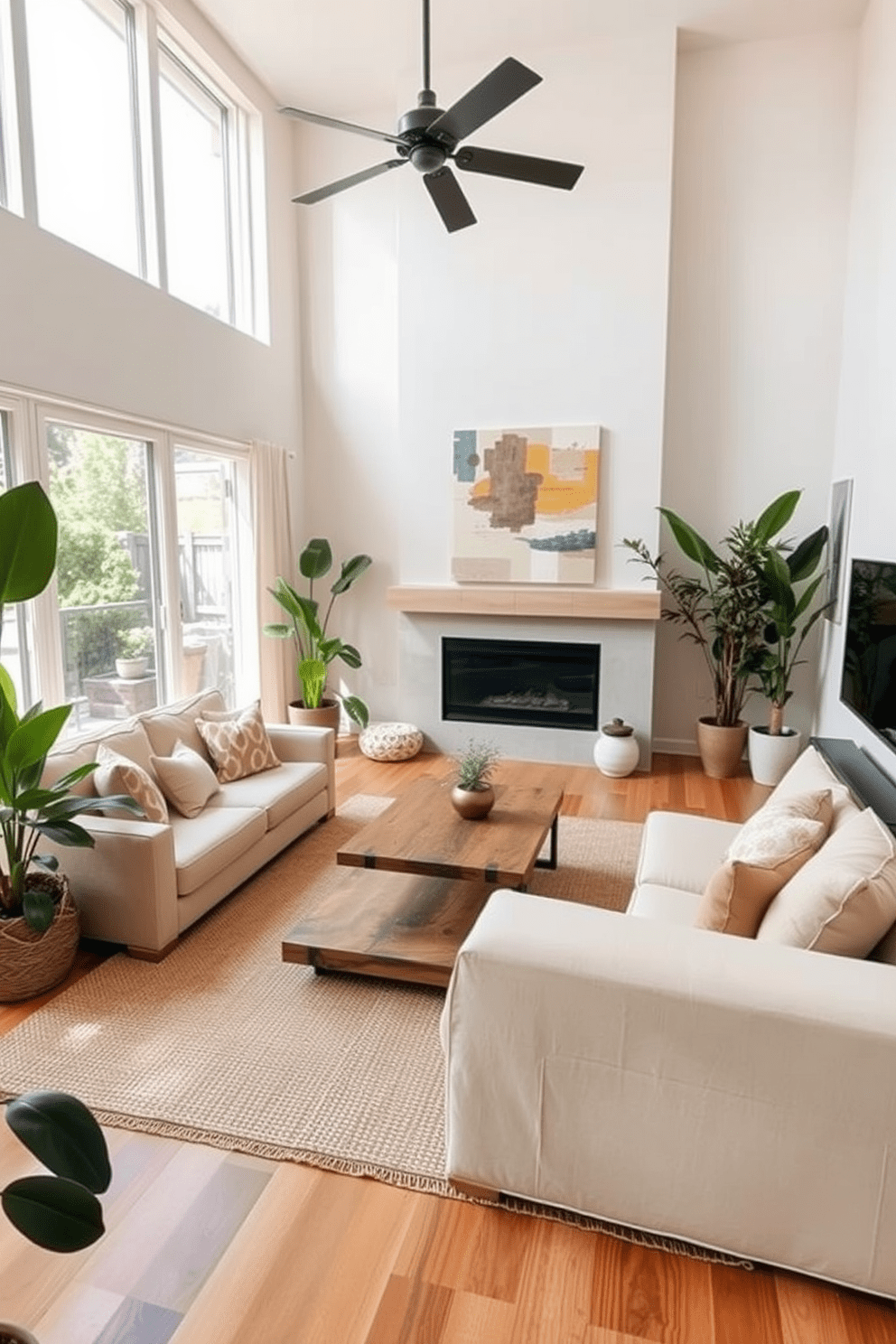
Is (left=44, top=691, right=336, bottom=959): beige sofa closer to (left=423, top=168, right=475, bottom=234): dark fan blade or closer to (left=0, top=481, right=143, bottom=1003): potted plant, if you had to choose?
(left=0, top=481, right=143, bottom=1003): potted plant

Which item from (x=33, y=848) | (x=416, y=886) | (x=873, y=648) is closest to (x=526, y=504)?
(x=873, y=648)

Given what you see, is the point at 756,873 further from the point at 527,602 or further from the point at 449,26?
the point at 449,26

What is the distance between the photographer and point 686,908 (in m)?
2.29

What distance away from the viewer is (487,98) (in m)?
2.46

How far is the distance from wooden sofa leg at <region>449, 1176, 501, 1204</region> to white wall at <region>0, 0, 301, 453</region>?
329cm

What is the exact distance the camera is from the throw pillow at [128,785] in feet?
9.74

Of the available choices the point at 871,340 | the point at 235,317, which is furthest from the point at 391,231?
the point at 871,340

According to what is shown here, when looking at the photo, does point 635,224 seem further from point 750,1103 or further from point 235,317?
point 750,1103

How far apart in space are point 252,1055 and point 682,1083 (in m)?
1.33

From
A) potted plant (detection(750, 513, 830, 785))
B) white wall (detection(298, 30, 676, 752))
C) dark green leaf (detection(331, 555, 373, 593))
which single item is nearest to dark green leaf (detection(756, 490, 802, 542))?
potted plant (detection(750, 513, 830, 785))

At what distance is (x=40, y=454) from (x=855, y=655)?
3.58 meters

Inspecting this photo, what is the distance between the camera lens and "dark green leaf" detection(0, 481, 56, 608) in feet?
6.42

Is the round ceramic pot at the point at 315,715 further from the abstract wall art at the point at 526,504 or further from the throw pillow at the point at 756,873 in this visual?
the throw pillow at the point at 756,873

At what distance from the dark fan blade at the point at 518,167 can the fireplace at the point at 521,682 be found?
305cm
